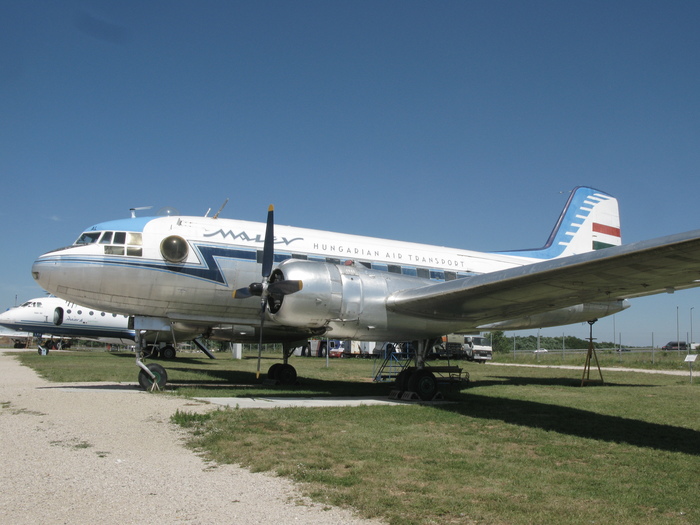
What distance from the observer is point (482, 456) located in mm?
7527

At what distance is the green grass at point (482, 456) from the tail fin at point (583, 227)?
27.0ft

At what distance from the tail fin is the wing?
23.4 ft

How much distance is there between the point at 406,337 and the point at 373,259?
3190 mm

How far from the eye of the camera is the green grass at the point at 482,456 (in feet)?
17.4

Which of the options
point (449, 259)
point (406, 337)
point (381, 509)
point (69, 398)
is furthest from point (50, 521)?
point (449, 259)

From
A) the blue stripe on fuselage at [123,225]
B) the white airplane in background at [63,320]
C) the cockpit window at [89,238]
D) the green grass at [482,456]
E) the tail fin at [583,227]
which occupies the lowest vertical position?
the green grass at [482,456]

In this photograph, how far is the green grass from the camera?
5.32 meters

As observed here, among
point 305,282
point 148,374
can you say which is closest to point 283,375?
point 148,374

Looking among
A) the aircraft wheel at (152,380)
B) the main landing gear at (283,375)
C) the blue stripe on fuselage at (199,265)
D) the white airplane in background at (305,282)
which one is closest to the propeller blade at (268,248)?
the white airplane in background at (305,282)

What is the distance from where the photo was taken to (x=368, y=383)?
19.2 meters

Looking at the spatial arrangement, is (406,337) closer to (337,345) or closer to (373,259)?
(373,259)

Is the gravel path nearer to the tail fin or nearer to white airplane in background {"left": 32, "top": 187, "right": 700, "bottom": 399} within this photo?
white airplane in background {"left": 32, "top": 187, "right": 700, "bottom": 399}

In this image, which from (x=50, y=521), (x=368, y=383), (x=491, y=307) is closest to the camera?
(x=50, y=521)

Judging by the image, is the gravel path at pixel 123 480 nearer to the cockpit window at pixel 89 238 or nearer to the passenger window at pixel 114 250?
the passenger window at pixel 114 250
